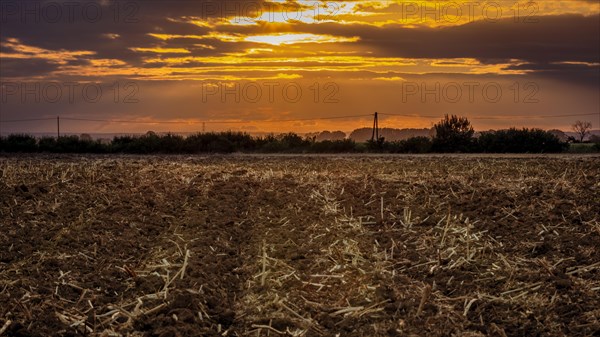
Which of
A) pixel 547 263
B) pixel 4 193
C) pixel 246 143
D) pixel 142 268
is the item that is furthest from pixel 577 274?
pixel 246 143

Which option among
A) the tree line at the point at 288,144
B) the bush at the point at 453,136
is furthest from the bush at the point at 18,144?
the bush at the point at 453,136

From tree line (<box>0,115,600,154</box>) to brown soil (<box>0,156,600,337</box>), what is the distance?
652 inches

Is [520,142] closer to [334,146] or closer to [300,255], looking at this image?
[334,146]

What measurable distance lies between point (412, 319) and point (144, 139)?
88.8 ft

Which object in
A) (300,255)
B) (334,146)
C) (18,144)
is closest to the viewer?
(300,255)

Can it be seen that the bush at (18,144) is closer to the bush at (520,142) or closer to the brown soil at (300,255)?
the brown soil at (300,255)

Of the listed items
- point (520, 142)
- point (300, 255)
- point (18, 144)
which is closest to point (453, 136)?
point (520, 142)

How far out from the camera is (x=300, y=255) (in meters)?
10.6

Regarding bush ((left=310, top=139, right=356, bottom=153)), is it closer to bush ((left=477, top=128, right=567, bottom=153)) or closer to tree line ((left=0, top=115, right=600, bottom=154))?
tree line ((left=0, top=115, right=600, bottom=154))

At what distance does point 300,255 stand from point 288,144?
76.9 ft

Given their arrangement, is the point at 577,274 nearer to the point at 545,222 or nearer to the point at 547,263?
the point at 547,263

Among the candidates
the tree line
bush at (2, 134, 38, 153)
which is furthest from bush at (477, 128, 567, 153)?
bush at (2, 134, 38, 153)

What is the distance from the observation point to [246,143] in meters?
33.9

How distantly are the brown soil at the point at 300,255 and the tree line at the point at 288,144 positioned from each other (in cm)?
1656
